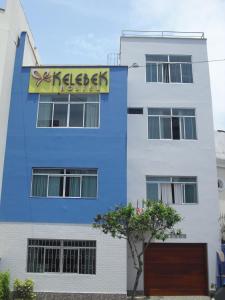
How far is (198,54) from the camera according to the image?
22.0 meters

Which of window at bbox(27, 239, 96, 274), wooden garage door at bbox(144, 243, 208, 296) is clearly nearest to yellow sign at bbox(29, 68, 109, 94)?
window at bbox(27, 239, 96, 274)

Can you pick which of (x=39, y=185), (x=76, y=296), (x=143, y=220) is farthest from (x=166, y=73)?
(x=76, y=296)

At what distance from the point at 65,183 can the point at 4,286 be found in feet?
16.5

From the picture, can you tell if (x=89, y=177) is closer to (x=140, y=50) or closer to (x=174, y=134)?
(x=174, y=134)

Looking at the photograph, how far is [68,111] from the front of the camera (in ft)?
65.9

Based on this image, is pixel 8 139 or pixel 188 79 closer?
pixel 8 139

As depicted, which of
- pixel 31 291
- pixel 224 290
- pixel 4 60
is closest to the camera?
pixel 224 290

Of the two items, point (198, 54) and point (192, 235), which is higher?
point (198, 54)

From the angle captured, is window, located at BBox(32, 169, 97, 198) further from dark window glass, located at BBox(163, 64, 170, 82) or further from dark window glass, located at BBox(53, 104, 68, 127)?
dark window glass, located at BBox(163, 64, 170, 82)

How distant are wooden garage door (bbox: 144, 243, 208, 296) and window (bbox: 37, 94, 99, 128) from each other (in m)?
6.58

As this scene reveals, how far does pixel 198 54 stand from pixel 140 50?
9.88 feet

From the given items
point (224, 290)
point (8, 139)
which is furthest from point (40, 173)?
point (224, 290)

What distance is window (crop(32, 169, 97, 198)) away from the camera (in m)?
18.9

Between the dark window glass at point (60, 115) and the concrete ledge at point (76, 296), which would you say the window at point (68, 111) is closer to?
the dark window glass at point (60, 115)
